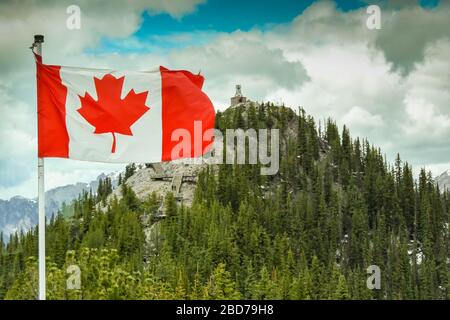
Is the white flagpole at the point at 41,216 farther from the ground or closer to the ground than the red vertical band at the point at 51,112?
closer to the ground

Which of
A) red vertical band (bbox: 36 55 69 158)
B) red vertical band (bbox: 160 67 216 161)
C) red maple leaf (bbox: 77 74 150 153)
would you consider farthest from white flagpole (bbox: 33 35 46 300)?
red vertical band (bbox: 160 67 216 161)

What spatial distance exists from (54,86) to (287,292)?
404 ft

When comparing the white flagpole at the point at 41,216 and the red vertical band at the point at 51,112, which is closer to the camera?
the white flagpole at the point at 41,216

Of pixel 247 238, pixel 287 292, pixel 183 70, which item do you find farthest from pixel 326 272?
pixel 183 70

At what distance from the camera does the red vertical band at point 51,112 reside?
15742 mm

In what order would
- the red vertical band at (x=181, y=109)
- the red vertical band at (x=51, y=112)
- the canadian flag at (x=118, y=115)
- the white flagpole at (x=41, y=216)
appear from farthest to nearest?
the red vertical band at (x=181, y=109) < the canadian flag at (x=118, y=115) < the red vertical band at (x=51, y=112) < the white flagpole at (x=41, y=216)

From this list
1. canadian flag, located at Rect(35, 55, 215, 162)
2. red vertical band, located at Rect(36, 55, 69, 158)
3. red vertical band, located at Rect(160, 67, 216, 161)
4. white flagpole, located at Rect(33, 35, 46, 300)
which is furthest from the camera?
red vertical band, located at Rect(160, 67, 216, 161)

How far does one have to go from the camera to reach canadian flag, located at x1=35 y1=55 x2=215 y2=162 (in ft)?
52.0

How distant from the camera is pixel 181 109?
16469 millimetres

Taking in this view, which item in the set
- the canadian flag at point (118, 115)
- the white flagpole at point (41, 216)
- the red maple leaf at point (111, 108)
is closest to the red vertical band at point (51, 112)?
the canadian flag at point (118, 115)

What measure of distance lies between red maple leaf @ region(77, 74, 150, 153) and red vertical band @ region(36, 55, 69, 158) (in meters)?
0.48

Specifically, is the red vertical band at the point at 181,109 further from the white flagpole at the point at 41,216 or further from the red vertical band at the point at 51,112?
the white flagpole at the point at 41,216

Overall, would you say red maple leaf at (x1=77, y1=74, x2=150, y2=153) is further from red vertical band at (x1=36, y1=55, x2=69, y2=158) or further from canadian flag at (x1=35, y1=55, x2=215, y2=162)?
red vertical band at (x1=36, y1=55, x2=69, y2=158)
